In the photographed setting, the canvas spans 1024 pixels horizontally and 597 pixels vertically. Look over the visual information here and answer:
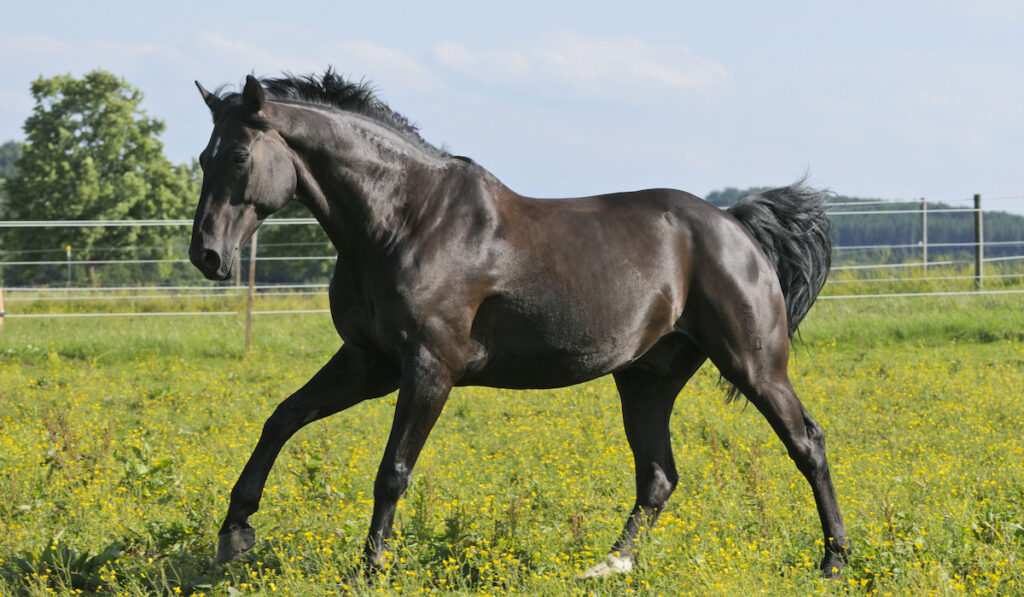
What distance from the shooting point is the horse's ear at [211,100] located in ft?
15.1

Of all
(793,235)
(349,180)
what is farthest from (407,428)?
(793,235)

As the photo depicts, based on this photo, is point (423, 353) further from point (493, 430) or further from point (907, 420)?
point (907, 420)

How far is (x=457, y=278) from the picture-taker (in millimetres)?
4582

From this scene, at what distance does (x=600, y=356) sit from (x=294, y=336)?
434 inches

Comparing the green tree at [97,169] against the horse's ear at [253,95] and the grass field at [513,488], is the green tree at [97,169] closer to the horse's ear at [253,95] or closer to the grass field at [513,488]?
the grass field at [513,488]

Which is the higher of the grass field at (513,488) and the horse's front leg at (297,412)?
the horse's front leg at (297,412)

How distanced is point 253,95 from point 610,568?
2.72 meters

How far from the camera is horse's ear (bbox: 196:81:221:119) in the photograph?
4.59 metres

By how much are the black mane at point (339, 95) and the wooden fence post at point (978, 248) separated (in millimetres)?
14848

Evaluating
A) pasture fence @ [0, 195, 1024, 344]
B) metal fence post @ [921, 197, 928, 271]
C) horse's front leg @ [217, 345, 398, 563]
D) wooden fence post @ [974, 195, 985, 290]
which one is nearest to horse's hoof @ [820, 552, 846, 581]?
horse's front leg @ [217, 345, 398, 563]

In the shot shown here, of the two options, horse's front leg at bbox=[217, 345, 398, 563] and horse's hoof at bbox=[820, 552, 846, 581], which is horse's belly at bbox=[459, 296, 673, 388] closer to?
horse's front leg at bbox=[217, 345, 398, 563]

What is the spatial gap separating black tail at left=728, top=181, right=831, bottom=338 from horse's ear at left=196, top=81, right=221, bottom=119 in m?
2.81

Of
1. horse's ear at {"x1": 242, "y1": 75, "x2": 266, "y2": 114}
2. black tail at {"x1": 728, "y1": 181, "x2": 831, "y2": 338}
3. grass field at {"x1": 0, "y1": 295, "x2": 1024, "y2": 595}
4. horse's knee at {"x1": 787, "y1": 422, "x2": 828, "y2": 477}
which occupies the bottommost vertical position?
grass field at {"x1": 0, "y1": 295, "x2": 1024, "y2": 595}

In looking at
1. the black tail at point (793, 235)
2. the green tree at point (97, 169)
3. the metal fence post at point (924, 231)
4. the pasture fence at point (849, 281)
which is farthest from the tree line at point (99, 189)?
the black tail at point (793, 235)
